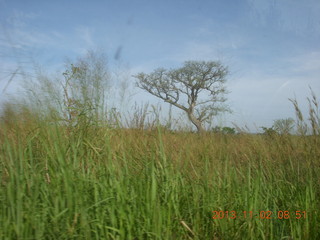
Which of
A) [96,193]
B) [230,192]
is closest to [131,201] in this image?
[96,193]

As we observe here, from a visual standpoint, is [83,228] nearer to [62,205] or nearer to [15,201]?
[62,205]

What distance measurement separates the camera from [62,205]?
56.1 inches

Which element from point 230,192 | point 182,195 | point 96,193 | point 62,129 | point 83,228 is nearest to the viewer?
point 83,228

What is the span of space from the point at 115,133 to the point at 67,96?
0.60 m
